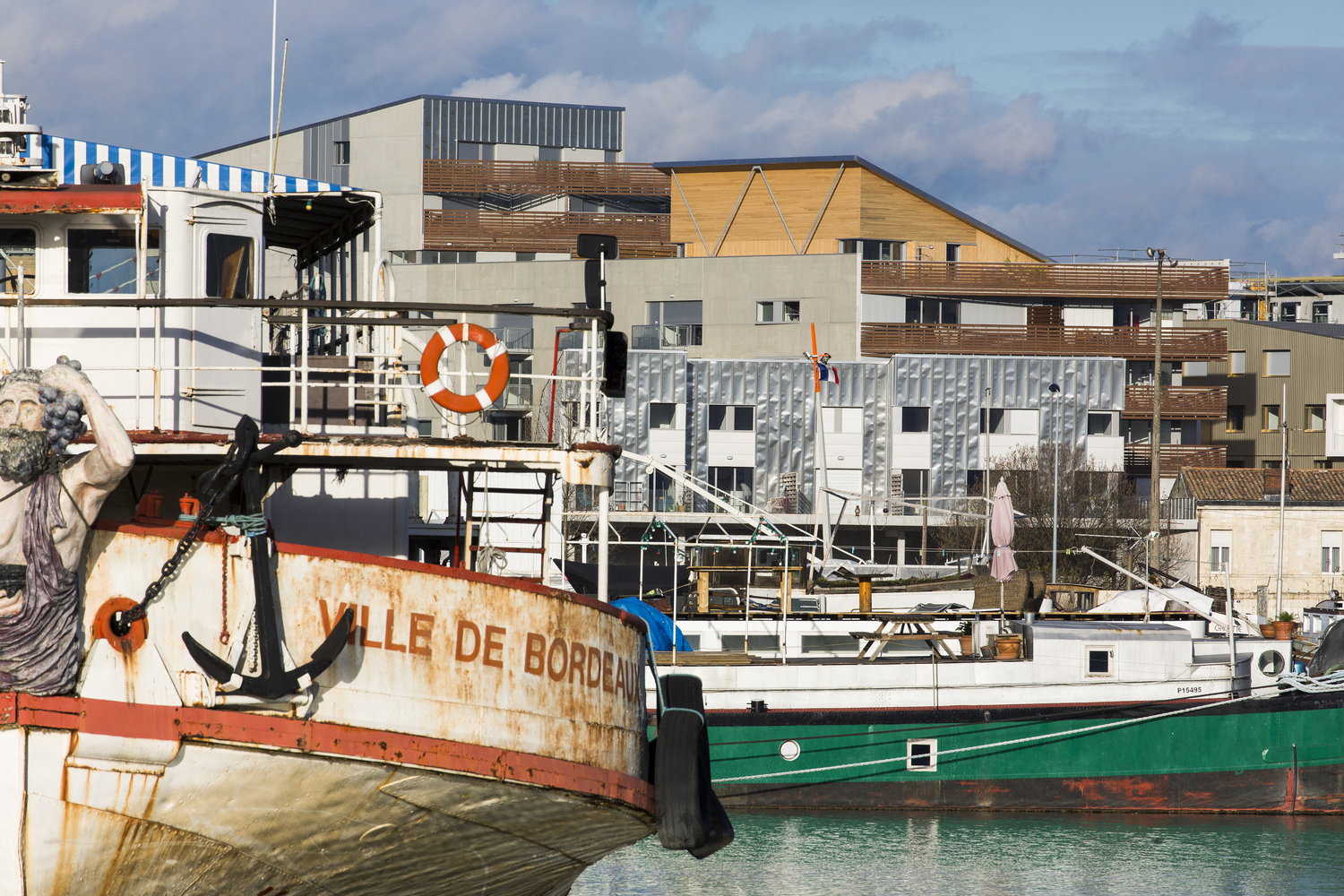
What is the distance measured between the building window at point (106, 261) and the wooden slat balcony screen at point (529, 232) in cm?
6000

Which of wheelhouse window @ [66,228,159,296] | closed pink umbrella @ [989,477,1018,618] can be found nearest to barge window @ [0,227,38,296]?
wheelhouse window @ [66,228,159,296]

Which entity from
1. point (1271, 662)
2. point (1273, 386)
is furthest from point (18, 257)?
point (1273, 386)

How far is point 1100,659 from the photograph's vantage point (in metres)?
23.4

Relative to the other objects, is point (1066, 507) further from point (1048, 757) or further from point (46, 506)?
point (46, 506)

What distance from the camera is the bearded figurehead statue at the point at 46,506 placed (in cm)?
759

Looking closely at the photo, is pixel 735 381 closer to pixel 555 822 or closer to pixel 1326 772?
pixel 1326 772

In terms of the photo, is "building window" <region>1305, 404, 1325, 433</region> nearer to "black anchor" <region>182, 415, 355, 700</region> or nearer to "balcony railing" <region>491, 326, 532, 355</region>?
"balcony railing" <region>491, 326, 532, 355</region>

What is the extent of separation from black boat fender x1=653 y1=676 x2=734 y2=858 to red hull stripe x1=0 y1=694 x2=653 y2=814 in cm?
170

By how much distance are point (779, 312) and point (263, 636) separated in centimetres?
5727

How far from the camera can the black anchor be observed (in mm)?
7902

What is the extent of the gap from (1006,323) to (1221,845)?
45056 mm

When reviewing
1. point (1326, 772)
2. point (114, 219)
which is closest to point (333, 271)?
point (114, 219)

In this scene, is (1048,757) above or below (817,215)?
below

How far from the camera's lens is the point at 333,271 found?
15578mm
